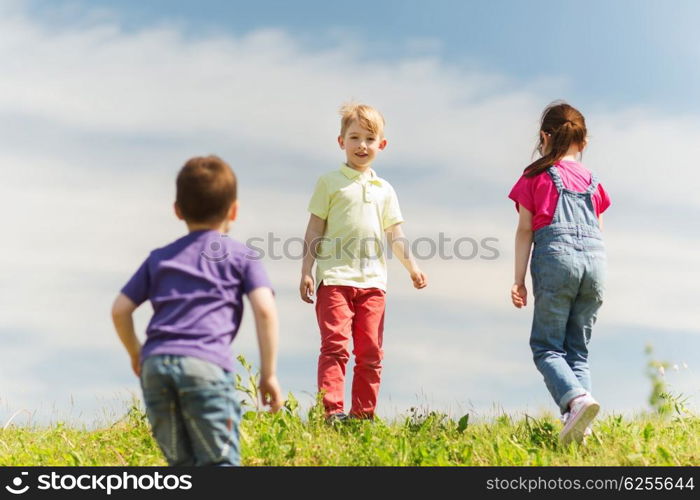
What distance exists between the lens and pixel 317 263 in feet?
23.9

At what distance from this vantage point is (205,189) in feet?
14.5

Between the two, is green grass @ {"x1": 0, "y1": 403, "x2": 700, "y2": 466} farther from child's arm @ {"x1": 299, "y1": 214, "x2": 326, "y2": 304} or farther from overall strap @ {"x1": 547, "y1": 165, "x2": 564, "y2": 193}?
overall strap @ {"x1": 547, "y1": 165, "x2": 564, "y2": 193}

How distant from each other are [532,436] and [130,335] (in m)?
3.53

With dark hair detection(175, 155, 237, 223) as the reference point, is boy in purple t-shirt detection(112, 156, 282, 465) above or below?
below

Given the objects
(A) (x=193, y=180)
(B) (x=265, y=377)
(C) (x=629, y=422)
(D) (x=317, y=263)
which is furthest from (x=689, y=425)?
(A) (x=193, y=180)

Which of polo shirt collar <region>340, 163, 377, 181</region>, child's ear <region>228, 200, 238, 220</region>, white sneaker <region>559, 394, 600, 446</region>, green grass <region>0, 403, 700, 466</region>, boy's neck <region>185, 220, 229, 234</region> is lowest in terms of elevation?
green grass <region>0, 403, 700, 466</region>

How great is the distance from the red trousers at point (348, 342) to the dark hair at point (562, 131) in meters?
1.83

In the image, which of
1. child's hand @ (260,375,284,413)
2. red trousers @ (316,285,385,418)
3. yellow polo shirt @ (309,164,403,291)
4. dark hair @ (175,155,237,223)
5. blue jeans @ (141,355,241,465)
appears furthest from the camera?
yellow polo shirt @ (309,164,403,291)

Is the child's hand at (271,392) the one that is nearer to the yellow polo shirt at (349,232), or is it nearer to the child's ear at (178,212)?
the child's ear at (178,212)

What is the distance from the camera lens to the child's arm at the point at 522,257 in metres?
6.43

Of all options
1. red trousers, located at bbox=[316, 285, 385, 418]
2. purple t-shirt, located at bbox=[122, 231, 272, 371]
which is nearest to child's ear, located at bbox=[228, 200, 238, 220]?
purple t-shirt, located at bbox=[122, 231, 272, 371]

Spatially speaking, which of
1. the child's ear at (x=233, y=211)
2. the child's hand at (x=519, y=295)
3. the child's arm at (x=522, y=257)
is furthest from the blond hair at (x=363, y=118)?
the child's ear at (x=233, y=211)

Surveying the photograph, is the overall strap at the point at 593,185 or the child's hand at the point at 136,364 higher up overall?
the overall strap at the point at 593,185

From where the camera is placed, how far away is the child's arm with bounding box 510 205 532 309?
6.43m
